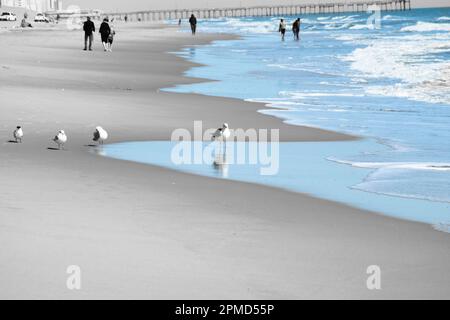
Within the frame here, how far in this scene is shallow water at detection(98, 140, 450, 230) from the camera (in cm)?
739

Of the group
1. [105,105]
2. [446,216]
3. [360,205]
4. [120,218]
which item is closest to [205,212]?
[120,218]

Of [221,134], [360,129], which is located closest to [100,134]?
[221,134]

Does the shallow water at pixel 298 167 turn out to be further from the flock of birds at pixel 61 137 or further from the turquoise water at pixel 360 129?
the flock of birds at pixel 61 137

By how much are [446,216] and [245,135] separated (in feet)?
16.4

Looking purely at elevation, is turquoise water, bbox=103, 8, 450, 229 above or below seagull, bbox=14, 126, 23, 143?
below

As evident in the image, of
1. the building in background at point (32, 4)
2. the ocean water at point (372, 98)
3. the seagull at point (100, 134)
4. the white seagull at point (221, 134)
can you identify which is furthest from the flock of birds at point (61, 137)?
the building in background at point (32, 4)

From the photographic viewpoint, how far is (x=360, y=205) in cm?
738

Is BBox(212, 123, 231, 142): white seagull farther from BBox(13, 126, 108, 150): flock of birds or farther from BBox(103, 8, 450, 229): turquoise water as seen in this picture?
BBox(13, 126, 108, 150): flock of birds

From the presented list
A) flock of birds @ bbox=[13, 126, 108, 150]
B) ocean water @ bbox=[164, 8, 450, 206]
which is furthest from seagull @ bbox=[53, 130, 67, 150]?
ocean water @ bbox=[164, 8, 450, 206]

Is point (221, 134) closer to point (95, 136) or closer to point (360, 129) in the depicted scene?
point (95, 136)

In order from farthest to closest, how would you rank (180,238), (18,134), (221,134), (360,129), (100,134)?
(360,129)
(221,134)
(100,134)
(18,134)
(180,238)

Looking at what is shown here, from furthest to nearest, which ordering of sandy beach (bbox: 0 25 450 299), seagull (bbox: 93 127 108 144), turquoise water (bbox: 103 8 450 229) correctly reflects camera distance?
seagull (bbox: 93 127 108 144)
turquoise water (bbox: 103 8 450 229)
sandy beach (bbox: 0 25 450 299)

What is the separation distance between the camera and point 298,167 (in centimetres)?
931

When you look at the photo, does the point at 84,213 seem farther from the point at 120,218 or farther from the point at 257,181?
the point at 257,181
